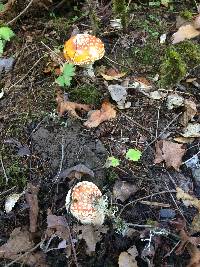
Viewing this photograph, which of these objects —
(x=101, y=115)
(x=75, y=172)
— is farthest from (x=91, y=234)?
(x=101, y=115)

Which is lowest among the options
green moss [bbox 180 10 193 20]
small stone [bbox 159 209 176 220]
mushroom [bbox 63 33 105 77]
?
small stone [bbox 159 209 176 220]

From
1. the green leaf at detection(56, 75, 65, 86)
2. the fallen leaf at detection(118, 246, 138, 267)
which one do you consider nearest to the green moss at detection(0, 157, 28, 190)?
the green leaf at detection(56, 75, 65, 86)

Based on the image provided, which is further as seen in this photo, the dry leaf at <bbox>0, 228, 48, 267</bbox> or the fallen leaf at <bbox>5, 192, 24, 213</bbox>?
the fallen leaf at <bbox>5, 192, 24, 213</bbox>

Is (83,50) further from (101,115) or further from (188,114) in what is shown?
(188,114)

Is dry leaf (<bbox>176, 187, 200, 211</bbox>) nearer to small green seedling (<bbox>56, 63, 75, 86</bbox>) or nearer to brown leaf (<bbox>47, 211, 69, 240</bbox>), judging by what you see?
brown leaf (<bbox>47, 211, 69, 240</bbox>)


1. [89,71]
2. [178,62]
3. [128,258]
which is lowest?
[128,258]

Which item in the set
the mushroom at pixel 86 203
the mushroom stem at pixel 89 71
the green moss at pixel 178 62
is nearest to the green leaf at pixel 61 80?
the mushroom stem at pixel 89 71

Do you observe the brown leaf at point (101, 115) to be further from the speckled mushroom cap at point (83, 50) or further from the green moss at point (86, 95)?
the speckled mushroom cap at point (83, 50)
